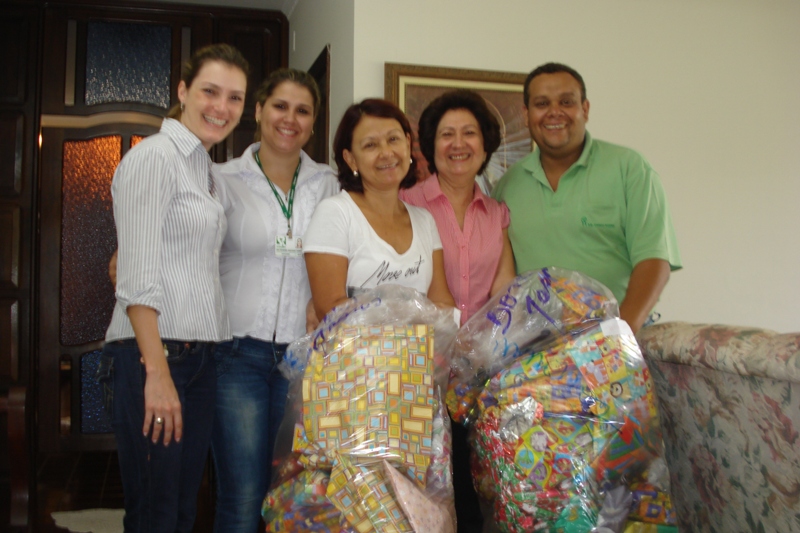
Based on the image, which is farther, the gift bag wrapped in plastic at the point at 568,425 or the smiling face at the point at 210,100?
the smiling face at the point at 210,100

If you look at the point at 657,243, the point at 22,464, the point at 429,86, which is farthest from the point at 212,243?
the point at 429,86

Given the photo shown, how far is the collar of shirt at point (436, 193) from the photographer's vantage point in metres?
2.00

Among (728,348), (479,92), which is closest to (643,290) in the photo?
(728,348)

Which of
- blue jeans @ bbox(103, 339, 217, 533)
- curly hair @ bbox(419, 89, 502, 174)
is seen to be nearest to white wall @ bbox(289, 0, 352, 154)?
curly hair @ bbox(419, 89, 502, 174)

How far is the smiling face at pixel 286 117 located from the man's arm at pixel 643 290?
1.00 m

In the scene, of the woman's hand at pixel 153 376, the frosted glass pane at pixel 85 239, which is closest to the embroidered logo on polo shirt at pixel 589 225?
the woman's hand at pixel 153 376

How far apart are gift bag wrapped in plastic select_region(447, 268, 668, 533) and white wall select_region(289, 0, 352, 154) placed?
178 centimetres

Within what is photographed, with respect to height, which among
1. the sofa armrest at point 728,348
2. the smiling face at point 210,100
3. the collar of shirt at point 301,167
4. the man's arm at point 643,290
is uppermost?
the smiling face at point 210,100

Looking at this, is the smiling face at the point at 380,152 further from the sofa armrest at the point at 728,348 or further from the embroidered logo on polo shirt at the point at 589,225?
the sofa armrest at the point at 728,348

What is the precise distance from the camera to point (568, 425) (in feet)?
4.28

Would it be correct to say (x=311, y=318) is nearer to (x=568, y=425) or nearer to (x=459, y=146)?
(x=459, y=146)

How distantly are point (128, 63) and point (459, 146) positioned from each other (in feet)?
9.85

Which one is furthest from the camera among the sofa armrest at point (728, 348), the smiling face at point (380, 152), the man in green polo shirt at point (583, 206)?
the man in green polo shirt at point (583, 206)

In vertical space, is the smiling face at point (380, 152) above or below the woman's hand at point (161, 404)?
above
